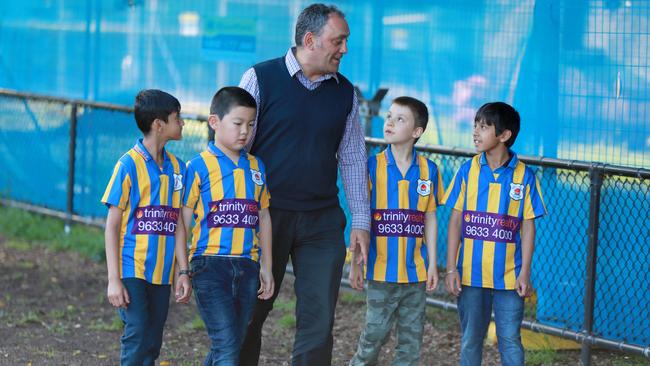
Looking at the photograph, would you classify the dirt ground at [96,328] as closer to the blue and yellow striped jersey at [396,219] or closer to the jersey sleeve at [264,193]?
the blue and yellow striped jersey at [396,219]

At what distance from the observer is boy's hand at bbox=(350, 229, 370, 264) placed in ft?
16.8

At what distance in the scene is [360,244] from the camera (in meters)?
5.12

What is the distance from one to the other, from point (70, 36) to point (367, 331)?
19.1 feet

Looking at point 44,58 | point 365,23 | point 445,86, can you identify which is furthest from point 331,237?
point 44,58

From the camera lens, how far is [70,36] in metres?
10.2

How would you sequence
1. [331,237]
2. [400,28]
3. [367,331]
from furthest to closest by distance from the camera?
[400,28] → [367,331] → [331,237]

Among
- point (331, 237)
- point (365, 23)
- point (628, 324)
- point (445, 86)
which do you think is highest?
point (365, 23)

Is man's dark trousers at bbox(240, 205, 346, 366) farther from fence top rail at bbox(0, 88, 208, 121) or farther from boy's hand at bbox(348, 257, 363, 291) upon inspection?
fence top rail at bbox(0, 88, 208, 121)

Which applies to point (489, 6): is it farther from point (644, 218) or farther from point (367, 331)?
point (367, 331)

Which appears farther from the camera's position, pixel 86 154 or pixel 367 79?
pixel 86 154

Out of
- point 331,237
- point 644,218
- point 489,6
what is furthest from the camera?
point 489,6

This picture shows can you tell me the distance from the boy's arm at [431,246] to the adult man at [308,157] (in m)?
0.41

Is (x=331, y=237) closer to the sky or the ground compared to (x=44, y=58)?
closer to the ground

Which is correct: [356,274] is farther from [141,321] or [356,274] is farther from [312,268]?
[141,321]
